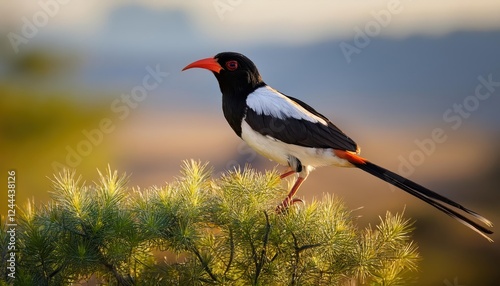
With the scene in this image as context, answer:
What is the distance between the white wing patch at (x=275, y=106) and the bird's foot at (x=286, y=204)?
0.43 metres

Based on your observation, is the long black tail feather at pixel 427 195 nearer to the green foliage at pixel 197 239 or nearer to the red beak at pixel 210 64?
the green foliage at pixel 197 239

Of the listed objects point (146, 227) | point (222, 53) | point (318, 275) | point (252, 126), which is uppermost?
point (222, 53)

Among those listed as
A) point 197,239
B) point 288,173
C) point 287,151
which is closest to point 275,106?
point 287,151

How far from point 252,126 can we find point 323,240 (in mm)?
734

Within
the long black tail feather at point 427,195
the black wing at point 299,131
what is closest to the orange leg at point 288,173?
the black wing at point 299,131

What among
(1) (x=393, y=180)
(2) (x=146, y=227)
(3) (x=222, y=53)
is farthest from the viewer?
(3) (x=222, y=53)

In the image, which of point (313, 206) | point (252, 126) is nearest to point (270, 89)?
point (252, 126)

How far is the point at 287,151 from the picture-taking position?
3320mm

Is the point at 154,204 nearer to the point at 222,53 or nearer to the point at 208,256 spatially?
the point at 208,256

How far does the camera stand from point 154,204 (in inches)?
114

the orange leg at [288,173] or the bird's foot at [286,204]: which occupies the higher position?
the orange leg at [288,173]

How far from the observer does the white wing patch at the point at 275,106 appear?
3.29 metres

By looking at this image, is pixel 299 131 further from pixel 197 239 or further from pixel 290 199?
pixel 197 239

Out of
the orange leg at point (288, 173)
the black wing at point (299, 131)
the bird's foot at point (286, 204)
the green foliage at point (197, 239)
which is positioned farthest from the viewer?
the orange leg at point (288, 173)
